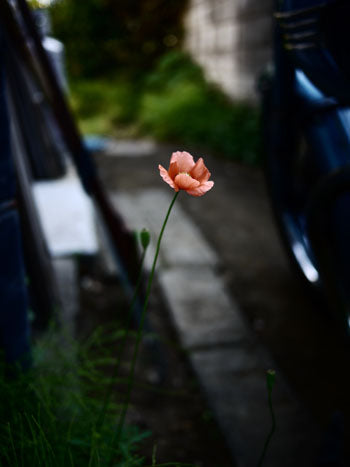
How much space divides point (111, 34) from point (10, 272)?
9552 mm

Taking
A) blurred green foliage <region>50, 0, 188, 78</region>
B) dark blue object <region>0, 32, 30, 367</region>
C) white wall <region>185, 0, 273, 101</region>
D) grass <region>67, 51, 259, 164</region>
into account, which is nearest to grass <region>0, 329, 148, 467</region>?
dark blue object <region>0, 32, 30, 367</region>

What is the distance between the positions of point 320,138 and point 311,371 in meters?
0.94

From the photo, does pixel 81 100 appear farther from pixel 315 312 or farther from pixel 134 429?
pixel 134 429

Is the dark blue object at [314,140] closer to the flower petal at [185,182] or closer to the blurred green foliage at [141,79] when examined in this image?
the flower petal at [185,182]

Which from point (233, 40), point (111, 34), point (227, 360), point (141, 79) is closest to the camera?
point (227, 360)

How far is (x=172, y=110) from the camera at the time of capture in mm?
7047

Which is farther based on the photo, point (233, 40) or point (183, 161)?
point (233, 40)

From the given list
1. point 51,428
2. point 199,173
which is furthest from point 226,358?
point 199,173

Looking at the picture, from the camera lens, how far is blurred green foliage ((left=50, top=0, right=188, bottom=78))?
891cm

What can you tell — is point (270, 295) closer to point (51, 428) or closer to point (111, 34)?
point (51, 428)

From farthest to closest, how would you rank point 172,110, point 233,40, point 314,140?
1. point 172,110
2. point 233,40
3. point 314,140

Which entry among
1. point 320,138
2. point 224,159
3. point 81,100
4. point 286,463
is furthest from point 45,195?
point 81,100

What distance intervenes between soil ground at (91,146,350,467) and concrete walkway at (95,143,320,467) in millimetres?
68

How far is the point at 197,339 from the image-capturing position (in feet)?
6.30
